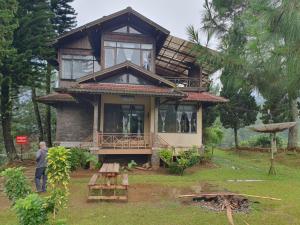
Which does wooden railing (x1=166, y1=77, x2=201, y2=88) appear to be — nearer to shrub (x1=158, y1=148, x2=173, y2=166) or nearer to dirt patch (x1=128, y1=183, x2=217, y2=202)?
shrub (x1=158, y1=148, x2=173, y2=166)

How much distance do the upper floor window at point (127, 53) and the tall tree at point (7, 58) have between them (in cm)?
507

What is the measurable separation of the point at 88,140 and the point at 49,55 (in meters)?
6.11

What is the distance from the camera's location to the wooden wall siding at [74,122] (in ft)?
65.8

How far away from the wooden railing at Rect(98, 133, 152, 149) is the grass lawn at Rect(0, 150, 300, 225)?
6.50ft

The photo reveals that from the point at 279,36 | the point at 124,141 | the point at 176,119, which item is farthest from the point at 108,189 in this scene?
the point at 176,119

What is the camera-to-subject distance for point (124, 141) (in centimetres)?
1745

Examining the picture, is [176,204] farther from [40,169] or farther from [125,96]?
[125,96]

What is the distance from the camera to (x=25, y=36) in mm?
19766

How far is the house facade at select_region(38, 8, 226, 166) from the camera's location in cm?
1848

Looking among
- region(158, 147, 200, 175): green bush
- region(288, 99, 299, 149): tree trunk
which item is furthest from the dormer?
region(288, 99, 299, 149): tree trunk

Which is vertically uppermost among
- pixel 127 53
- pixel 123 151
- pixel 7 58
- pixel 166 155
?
pixel 127 53

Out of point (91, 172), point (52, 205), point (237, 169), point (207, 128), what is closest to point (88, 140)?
point (91, 172)

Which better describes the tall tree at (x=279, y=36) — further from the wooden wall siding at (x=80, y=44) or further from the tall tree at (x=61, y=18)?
the tall tree at (x=61, y=18)

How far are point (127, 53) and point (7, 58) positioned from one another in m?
6.58
